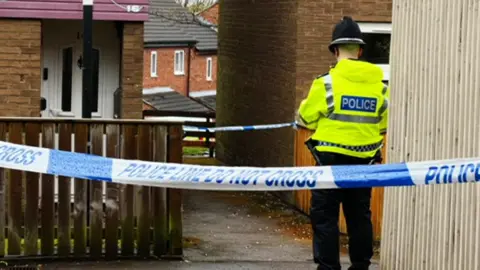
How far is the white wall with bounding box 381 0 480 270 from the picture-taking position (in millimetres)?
7402

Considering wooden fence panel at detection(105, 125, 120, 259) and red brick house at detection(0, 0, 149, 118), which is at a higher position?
red brick house at detection(0, 0, 149, 118)

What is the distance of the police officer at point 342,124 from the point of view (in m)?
7.73

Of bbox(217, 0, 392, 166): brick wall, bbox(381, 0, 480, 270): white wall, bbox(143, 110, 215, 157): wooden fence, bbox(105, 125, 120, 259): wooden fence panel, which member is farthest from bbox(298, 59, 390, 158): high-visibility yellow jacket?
bbox(143, 110, 215, 157): wooden fence

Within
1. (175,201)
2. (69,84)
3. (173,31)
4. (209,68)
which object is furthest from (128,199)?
(209,68)

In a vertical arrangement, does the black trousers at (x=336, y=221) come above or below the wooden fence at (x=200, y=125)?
above

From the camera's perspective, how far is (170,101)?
161 feet

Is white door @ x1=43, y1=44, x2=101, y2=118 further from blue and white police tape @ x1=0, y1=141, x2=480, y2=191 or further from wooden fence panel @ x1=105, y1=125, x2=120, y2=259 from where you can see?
blue and white police tape @ x1=0, y1=141, x2=480, y2=191

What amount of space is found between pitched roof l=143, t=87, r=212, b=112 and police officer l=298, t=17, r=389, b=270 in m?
38.8

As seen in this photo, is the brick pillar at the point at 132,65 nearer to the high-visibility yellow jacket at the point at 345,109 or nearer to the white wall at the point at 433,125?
the white wall at the point at 433,125

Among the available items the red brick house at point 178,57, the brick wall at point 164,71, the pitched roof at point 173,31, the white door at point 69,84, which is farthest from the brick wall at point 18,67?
the brick wall at point 164,71

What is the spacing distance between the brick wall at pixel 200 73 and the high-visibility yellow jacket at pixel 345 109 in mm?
46407

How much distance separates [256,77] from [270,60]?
3.76ft

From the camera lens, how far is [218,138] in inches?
875

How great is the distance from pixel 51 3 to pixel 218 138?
30.9 feet
